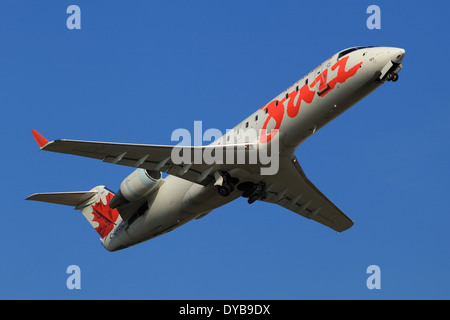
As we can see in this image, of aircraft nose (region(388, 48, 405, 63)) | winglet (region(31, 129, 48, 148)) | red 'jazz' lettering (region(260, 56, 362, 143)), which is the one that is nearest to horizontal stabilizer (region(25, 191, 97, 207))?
winglet (region(31, 129, 48, 148))

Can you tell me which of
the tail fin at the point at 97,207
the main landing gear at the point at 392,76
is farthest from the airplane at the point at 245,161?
the tail fin at the point at 97,207

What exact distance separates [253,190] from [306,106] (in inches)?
189

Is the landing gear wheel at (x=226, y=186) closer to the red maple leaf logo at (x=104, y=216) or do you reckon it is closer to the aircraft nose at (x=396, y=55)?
the aircraft nose at (x=396, y=55)

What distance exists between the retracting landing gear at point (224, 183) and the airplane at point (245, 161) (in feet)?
0.14

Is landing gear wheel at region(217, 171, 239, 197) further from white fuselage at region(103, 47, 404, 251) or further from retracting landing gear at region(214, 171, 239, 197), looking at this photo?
white fuselage at region(103, 47, 404, 251)

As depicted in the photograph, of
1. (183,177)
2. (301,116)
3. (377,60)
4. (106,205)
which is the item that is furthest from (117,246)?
(377,60)

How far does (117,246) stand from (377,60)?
52.1ft

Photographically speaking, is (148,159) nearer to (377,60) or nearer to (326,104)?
(326,104)

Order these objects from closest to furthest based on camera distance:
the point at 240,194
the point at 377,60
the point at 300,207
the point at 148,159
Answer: the point at 377,60, the point at 148,159, the point at 240,194, the point at 300,207

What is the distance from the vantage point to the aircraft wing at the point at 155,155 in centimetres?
2769

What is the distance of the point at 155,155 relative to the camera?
2928 cm

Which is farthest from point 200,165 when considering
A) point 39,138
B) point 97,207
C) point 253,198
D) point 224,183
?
point 97,207

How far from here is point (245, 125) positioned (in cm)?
3041

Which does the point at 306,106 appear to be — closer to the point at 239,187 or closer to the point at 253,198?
the point at 239,187
